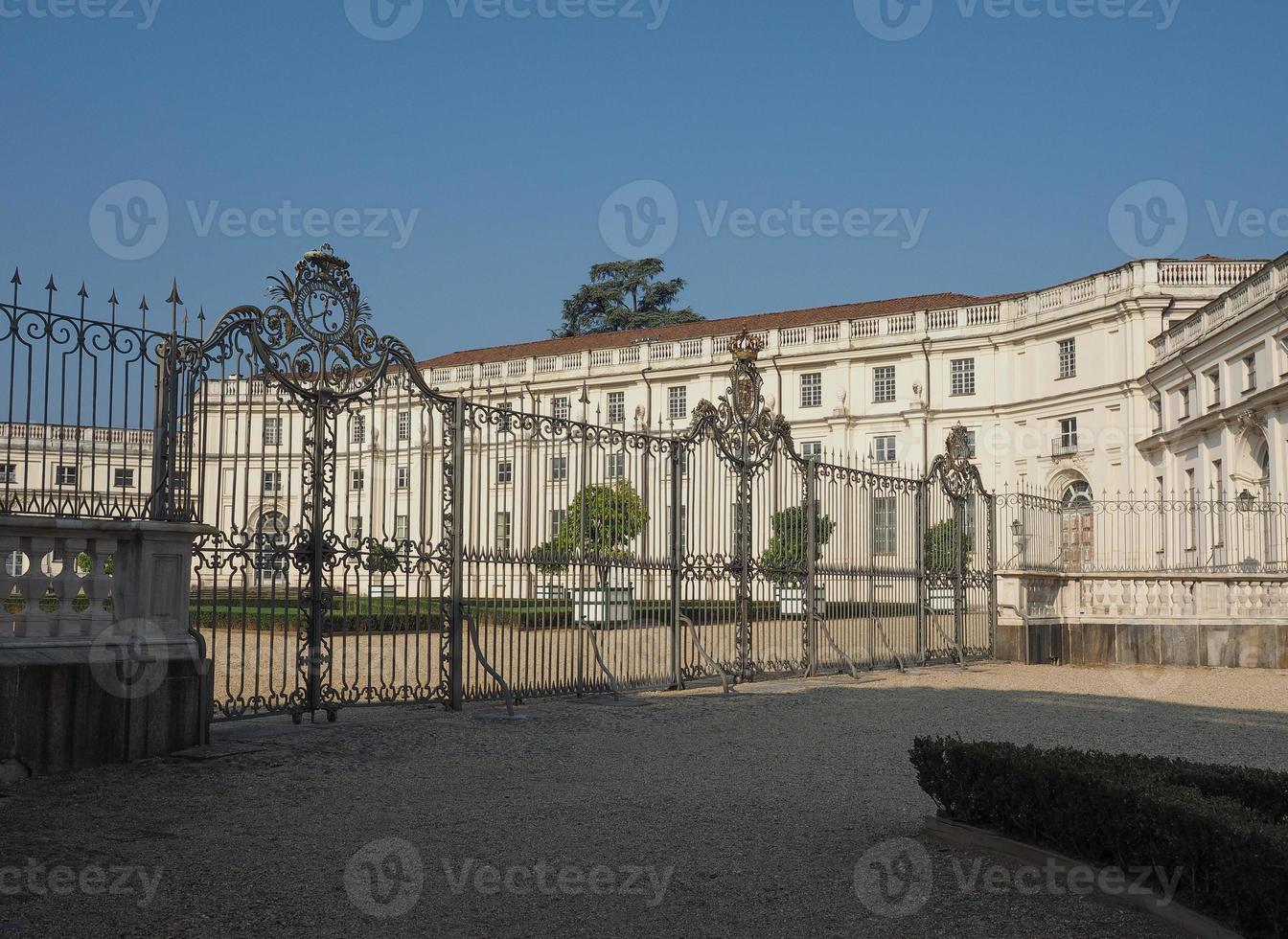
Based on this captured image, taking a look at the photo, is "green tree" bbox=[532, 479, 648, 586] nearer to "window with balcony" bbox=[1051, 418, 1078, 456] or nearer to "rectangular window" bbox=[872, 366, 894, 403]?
"window with balcony" bbox=[1051, 418, 1078, 456]

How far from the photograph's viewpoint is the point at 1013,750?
5.69 metres

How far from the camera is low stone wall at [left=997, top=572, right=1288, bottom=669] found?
61.1 feet

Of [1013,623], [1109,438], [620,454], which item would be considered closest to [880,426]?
[1109,438]

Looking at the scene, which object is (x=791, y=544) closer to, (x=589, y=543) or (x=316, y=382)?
(x=589, y=543)

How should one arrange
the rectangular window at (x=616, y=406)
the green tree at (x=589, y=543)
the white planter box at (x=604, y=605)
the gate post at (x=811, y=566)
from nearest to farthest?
the green tree at (x=589, y=543) → the white planter box at (x=604, y=605) → the gate post at (x=811, y=566) → the rectangular window at (x=616, y=406)

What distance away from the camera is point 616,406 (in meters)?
52.8

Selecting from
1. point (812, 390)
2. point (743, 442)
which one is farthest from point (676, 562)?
point (812, 390)

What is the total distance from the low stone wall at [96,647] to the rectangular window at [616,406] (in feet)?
144

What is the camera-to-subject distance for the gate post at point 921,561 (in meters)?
18.6

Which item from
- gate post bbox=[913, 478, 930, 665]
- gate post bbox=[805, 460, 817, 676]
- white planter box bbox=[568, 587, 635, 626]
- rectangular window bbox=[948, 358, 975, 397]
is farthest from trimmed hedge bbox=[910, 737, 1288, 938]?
rectangular window bbox=[948, 358, 975, 397]

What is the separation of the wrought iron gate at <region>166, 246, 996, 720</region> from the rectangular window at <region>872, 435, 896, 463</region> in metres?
29.4

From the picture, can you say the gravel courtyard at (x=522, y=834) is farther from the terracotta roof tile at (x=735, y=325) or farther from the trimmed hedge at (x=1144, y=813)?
the terracotta roof tile at (x=735, y=325)

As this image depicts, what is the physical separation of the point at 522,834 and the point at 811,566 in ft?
34.2

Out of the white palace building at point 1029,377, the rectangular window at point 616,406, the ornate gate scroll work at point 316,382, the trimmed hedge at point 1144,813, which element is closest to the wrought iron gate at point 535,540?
the ornate gate scroll work at point 316,382
